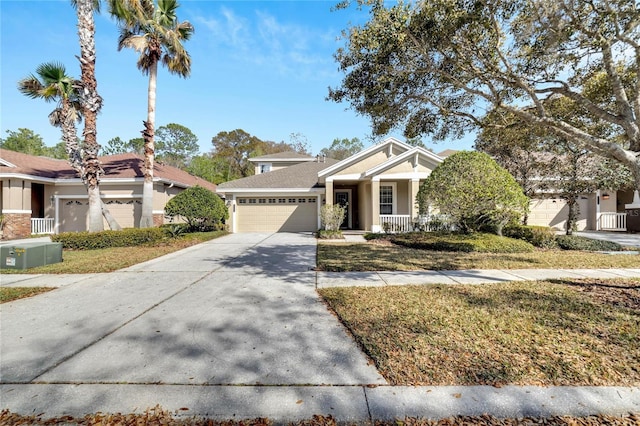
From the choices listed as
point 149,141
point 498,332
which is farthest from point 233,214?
point 498,332

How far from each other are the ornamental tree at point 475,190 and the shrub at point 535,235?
94cm

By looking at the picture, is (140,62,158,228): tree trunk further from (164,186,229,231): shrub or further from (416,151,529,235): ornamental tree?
(416,151,529,235): ornamental tree

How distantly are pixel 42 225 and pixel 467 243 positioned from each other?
21.3m

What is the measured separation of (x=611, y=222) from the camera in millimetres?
16781

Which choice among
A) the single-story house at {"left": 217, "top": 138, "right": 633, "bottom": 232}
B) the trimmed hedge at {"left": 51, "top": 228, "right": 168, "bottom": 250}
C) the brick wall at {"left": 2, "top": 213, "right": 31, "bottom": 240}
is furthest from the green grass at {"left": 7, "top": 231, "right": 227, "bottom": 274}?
the brick wall at {"left": 2, "top": 213, "right": 31, "bottom": 240}

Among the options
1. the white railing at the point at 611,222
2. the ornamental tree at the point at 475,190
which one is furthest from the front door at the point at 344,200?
the white railing at the point at 611,222

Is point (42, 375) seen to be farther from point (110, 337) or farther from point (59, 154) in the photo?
point (59, 154)

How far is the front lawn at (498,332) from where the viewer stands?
278cm

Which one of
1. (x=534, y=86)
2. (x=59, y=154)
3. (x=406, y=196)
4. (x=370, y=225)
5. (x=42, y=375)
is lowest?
(x=42, y=375)

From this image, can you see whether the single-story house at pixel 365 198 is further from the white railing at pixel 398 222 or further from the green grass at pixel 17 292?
the green grass at pixel 17 292

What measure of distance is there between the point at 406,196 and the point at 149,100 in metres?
14.0

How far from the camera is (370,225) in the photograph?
16141 mm

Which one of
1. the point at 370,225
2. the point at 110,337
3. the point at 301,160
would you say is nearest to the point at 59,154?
the point at 301,160

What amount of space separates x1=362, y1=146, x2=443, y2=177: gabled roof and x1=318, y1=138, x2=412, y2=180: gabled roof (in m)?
0.94
